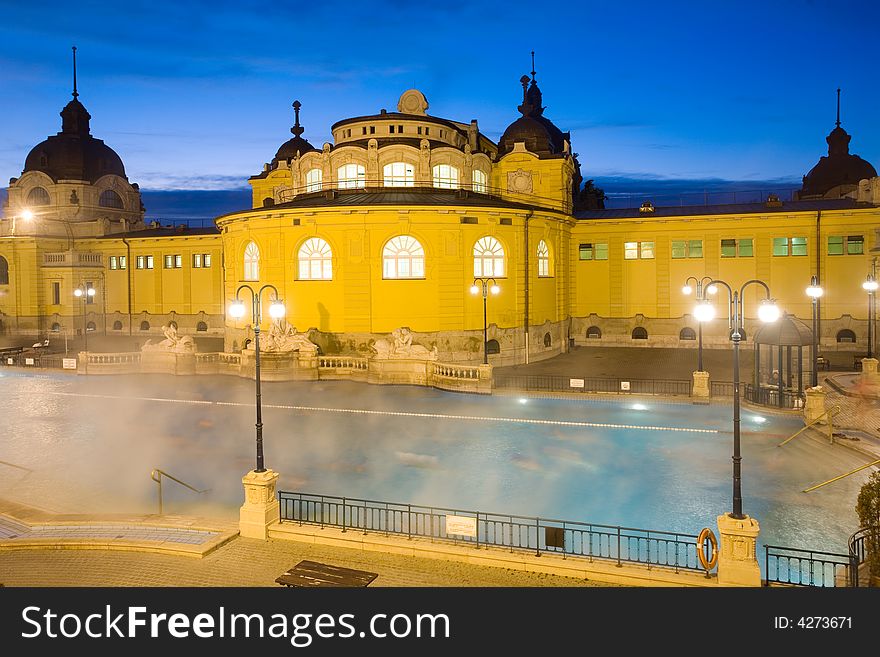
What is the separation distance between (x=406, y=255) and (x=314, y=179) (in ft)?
40.6

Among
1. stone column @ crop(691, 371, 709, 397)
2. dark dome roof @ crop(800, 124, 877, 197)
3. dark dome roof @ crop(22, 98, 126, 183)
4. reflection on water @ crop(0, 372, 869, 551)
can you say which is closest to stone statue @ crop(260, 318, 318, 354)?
reflection on water @ crop(0, 372, 869, 551)

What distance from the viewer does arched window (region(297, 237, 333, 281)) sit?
1672 inches

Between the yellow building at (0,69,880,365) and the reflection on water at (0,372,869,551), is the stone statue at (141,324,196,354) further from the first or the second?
the reflection on water at (0,372,869,551)

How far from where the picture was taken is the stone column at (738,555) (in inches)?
491

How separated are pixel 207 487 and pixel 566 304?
3606 centimetres

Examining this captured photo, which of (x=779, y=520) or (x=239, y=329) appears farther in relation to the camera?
(x=239, y=329)

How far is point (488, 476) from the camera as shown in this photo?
20203mm

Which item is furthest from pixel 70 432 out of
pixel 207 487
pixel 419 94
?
pixel 419 94

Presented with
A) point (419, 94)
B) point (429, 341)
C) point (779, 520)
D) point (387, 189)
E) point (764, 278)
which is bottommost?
point (779, 520)

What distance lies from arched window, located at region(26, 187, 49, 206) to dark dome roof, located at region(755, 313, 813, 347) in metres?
67.2

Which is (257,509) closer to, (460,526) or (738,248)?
(460,526)

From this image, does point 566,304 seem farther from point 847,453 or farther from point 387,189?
point 847,453

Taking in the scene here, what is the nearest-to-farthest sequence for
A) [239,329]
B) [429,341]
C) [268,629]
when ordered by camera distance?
[268,629], [429,341], [239,329]

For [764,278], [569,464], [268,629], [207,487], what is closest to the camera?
[268,629]
